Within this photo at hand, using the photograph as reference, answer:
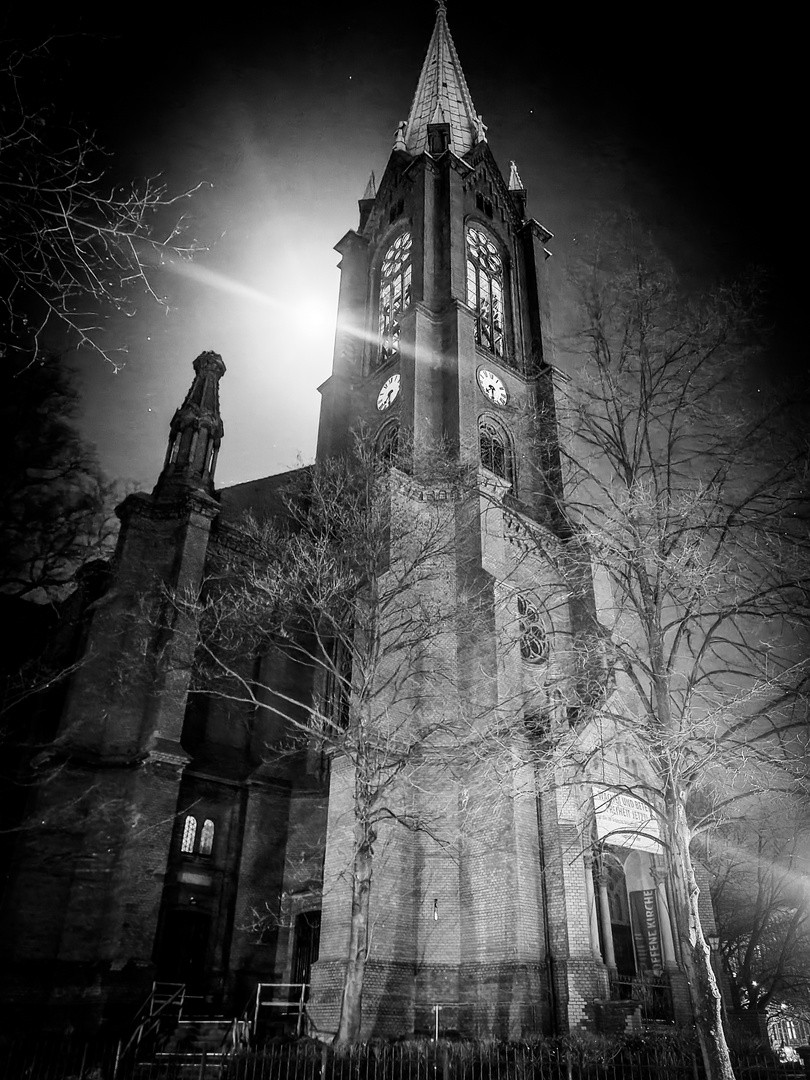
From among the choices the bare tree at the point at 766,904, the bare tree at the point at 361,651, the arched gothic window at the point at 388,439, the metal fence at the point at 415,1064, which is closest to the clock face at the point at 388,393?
the arched gothic window at the point at 388,439

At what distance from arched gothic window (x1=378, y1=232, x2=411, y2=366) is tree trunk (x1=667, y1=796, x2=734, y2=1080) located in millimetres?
24055

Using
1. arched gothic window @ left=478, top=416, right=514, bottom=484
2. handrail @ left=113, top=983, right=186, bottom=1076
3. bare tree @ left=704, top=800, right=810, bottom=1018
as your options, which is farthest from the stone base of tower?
arched gothic window @ left=478, top=416, right=514, bottom=484

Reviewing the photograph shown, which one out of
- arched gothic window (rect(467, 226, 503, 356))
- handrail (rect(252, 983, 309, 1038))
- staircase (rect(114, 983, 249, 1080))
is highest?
arched gothic window (rect(467, 226, 503, 356))

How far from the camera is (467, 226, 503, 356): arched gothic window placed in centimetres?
3077

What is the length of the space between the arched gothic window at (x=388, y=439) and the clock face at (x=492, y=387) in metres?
3.88

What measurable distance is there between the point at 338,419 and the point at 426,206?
34.6 ft

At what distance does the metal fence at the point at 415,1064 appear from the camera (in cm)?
991

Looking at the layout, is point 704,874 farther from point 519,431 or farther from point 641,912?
point 519,431

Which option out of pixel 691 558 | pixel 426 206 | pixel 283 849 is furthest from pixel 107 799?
pixel 426 206

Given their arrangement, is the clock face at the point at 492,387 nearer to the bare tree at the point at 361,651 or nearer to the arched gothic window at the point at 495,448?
the arched gothic window at the point at 495,448

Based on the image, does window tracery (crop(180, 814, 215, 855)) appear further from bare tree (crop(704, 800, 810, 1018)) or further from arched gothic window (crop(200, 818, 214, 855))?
bare tree (crop(704, 800, 810, 1018))

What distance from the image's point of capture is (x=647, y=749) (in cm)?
1019

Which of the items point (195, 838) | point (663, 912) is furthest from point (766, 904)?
point (195, 838)

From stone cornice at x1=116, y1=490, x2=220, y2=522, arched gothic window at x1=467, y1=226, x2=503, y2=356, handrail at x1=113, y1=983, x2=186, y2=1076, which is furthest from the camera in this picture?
arched gothic window at x1=467, y1=226, x2=503, y2=356
